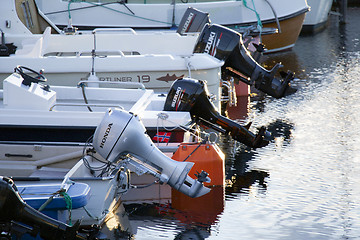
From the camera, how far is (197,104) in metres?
7.50

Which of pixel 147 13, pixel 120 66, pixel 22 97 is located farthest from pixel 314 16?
pixel 22 97

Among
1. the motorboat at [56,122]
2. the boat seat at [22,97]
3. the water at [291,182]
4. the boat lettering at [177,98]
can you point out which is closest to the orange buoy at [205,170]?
the water at [291,182]

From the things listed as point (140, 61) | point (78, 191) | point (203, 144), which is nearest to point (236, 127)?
point (203, 144)

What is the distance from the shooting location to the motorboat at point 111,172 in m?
5.62

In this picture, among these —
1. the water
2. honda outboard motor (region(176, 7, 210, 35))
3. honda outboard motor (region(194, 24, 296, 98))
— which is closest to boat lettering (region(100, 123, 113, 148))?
the water

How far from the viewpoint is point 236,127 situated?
7770mm

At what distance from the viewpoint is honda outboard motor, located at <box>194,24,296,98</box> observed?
9.34 metres

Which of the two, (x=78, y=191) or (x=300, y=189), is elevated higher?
(x=78, y=191)

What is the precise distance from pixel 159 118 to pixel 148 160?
92 centimetres

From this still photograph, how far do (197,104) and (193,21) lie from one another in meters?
3.94

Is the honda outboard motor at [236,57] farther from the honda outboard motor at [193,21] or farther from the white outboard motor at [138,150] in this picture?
the white outboard motor at [138,150]

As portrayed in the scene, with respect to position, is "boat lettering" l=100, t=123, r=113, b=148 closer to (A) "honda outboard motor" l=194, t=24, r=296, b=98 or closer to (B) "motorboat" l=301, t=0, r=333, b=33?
(A) "honda outboard motor" l=194, t=24, r=296, b=98

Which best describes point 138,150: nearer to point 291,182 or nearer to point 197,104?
point 197,104

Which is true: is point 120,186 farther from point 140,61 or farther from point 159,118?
point 140,61
